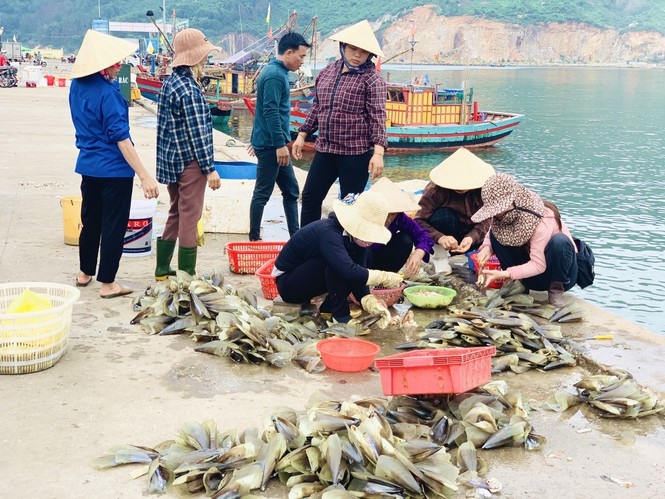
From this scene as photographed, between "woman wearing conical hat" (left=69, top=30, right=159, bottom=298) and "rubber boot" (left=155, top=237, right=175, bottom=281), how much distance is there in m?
0.43

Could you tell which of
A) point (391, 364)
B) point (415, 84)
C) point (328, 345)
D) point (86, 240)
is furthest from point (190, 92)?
point (415, 84)

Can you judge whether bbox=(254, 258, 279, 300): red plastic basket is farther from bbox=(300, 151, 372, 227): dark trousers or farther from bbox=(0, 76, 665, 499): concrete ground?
bbox=(300, 151, 372, 227): dark trousers

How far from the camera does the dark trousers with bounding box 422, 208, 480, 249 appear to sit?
19.7 ft

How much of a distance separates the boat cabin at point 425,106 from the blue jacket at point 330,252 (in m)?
20.3

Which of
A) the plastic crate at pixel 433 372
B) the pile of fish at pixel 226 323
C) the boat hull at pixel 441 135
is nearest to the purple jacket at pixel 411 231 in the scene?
the pile of fish at pixel 226 323

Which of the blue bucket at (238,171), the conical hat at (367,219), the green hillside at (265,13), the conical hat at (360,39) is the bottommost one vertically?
the blue bucket at (238,171)

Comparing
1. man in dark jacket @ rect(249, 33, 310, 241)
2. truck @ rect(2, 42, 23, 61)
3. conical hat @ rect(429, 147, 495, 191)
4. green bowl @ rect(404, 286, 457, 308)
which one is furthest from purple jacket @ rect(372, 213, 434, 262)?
truck @ rect(2, 42, 23, 61)

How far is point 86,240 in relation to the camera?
5.26 m

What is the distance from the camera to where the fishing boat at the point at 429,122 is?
24.8 metres

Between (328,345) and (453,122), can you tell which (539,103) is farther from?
(328,345)

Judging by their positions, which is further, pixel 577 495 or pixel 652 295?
pixel 652 295

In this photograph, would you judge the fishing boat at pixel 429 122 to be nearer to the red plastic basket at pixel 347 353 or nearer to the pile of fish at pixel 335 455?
the red plastic basket at pixel 347 353

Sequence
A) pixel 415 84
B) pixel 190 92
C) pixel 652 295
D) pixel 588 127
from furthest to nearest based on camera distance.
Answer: pixel 588 127 → pixel 415 84 → pixel 652 295 → pixel 190 92

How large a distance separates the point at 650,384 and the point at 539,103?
49223 millimetres
